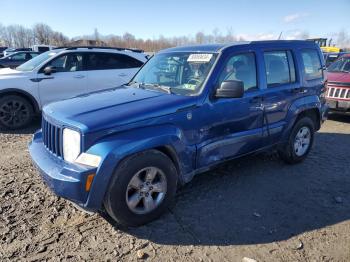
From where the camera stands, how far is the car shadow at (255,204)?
3371 millimetres

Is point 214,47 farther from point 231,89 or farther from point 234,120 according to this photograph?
point 234,120

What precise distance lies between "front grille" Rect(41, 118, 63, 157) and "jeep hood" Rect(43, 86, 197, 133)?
0.09 meters

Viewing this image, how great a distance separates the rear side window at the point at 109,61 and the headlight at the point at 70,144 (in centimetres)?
544

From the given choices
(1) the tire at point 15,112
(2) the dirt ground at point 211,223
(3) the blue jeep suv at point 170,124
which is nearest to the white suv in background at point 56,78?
(1) the tire at point 15,112

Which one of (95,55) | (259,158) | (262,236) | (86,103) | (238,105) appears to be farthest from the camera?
(95,55)

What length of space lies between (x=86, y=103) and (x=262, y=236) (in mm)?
2367

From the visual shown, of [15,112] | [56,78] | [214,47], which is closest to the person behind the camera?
[214,47]

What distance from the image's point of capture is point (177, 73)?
417 cm

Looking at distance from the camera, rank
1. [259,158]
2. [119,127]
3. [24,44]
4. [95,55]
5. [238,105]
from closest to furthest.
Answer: [119,127]
[238,105]
[259,158]
[95,55]
[24,44]

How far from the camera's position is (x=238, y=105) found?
13.4 ft

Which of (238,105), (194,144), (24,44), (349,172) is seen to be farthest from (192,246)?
(24,44)

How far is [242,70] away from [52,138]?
245 cm

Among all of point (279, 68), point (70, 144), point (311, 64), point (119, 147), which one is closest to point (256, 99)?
point (279, 68)

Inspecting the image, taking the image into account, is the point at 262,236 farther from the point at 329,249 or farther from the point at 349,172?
the point at 349,172
